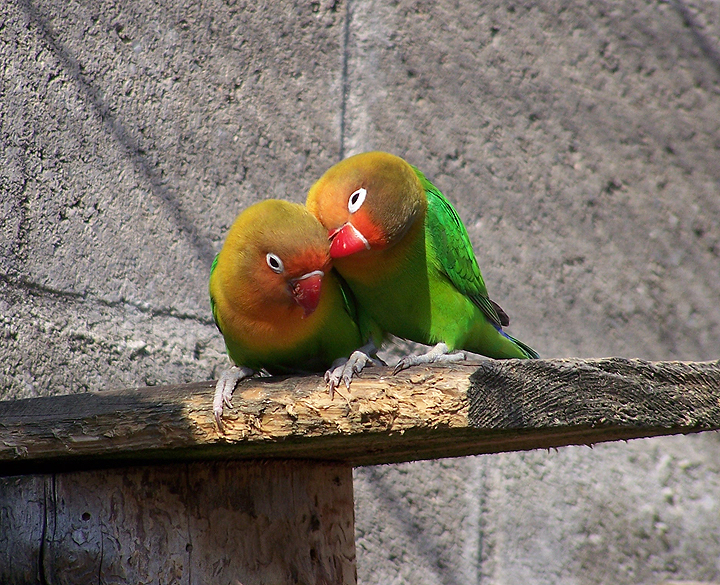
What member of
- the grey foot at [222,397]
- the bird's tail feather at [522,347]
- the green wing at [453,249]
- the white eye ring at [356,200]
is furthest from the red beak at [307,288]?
the bird's tail feather at [522,347]

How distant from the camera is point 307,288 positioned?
5.71ft

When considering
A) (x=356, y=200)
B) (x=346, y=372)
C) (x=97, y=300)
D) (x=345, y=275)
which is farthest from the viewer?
(x=97, y=300)

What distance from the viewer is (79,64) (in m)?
2.37

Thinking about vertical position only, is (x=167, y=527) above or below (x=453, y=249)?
below

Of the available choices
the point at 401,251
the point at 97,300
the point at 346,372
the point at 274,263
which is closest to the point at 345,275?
the point at 401,251

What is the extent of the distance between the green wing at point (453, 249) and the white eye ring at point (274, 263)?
525mm

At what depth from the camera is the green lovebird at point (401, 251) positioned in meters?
1.85

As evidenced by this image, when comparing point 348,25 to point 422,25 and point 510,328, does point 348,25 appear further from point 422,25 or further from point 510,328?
point 510,328

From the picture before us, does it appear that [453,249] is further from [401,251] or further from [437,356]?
[437,356]

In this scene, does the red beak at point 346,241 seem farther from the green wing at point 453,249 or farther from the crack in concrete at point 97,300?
the crack in concrete at point 97,300

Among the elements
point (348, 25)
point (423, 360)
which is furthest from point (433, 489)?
point (348, 25)

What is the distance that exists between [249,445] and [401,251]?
0.81m

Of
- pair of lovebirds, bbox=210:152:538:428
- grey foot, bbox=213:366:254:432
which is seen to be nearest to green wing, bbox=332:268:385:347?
pair of lovebirds, bbox=210:152:538:428

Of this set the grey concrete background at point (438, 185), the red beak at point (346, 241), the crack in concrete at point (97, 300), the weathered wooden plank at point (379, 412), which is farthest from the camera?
the grey concrete background at point (438, 185)
